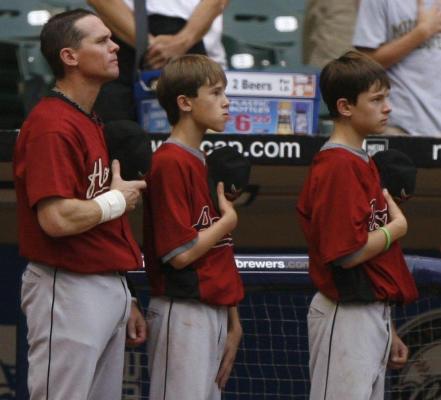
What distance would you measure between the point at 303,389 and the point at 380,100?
159cm

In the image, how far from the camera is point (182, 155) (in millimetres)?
4770

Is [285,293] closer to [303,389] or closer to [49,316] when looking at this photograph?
[303,389]

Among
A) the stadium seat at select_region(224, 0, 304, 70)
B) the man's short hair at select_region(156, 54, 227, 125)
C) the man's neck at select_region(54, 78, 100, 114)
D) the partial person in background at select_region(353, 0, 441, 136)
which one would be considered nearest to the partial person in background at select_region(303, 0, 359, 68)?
the stadium seat at select_region(224, 0, 304, 70)

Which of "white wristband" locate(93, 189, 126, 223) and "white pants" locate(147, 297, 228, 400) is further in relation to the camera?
"white pants" locate(147, 297, 228, 400)

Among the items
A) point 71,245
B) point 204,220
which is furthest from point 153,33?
point 71,245

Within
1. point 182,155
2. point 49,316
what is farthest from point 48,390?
point 182,155

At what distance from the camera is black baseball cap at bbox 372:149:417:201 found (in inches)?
193

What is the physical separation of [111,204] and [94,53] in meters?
0.54

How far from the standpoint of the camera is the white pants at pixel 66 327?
435cm

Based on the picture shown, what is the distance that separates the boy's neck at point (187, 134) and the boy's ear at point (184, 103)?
5 cm

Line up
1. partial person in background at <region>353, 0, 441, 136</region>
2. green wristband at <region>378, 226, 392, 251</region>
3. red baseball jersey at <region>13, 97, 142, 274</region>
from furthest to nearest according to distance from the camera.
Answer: partial person in background at <region>353, 0, 441, 136</region> → green wristband at <region>378, 226, 392, 251</region> → red baseball jersey at <region>13, 97, 142, 274</region>

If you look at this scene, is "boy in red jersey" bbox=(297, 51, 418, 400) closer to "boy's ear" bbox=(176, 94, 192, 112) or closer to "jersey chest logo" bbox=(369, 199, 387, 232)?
"jersey chest logo" bbox=(369, 199, 387, 232)

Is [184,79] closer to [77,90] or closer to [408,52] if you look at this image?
[77,90]

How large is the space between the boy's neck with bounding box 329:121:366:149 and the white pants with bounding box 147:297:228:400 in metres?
0.73
